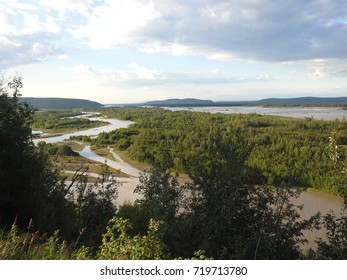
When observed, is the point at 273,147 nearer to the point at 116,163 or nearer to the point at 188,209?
the point at 116,163

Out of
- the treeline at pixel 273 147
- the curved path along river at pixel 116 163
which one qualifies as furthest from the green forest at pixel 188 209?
the curved path along river at pixel 116 163

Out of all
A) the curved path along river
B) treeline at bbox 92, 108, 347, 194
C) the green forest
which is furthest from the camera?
the curved path along river

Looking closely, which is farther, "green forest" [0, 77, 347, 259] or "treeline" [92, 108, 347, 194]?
"treeline" [92, 108, 347, 194]

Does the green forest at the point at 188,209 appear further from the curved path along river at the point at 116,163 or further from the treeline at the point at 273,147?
the curved path along river at the point at 116,163

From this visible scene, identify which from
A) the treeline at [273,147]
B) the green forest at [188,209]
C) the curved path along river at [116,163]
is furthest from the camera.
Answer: the curved path along river at [116,163]

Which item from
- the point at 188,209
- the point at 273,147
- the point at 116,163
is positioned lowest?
the point at 116,163

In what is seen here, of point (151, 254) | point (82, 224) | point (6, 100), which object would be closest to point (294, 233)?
point (151, 254)

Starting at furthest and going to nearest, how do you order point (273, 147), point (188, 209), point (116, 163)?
point (273, 147)
point (116, 163)
point (188, 209)

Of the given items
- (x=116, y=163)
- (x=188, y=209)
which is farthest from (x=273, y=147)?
(x=188, y=209)

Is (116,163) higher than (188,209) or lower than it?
lower

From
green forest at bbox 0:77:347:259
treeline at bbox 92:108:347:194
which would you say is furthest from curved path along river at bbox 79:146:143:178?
green forest at bbox 0:77:347:259

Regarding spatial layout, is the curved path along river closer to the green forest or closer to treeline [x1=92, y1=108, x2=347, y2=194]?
treeline [x1=92, y1=108, x2=347, y2=194]

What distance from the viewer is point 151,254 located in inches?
217

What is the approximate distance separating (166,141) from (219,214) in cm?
4950
